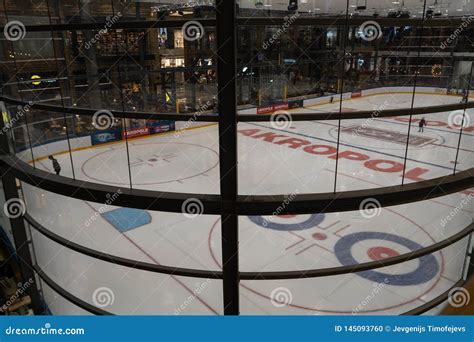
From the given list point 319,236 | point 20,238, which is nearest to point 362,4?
point 319,236

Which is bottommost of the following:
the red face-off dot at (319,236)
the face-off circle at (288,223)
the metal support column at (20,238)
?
the face-off circle at (288,223)

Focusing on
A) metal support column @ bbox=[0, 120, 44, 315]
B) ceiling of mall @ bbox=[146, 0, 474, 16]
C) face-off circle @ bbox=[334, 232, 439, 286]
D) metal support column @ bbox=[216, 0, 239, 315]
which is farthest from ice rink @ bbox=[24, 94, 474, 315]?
ceiling of mall @ bbox=[146, 0, 474, 16]

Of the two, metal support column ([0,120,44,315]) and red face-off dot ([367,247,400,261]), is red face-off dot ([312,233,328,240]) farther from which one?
metal support column ([0,120,44,315])

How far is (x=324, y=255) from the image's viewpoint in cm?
1213

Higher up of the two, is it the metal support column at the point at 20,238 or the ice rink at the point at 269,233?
the metal support column at the point at 20,238

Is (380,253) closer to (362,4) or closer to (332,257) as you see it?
(332,257)

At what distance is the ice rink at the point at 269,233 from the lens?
10.3m

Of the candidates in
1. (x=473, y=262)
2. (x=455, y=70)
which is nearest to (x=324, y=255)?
(x=473, y=262)

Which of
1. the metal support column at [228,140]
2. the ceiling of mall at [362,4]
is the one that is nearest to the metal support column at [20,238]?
the metal support column at [228,140]

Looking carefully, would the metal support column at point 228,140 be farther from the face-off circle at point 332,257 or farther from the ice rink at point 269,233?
the face-off circle at point 332,257

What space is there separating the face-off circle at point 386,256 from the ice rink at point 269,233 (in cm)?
3

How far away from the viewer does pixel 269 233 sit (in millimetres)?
13625

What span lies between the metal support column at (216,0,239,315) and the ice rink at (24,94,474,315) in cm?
173

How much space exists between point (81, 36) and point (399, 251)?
21.7 m
